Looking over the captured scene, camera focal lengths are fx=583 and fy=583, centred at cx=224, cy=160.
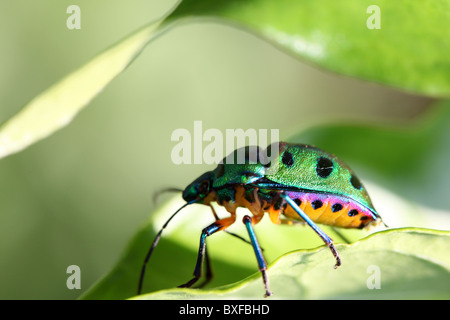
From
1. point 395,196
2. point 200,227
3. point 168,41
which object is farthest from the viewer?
point 168,41

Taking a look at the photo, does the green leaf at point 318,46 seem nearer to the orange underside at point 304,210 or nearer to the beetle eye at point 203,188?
the orange underside at point 304,210

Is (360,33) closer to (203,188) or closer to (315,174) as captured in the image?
(315,174)

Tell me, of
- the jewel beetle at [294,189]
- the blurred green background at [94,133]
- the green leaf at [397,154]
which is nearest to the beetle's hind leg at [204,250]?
the jewel beetle at [294,189]

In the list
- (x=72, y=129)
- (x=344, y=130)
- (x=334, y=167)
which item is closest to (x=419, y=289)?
(x=334, y=167)

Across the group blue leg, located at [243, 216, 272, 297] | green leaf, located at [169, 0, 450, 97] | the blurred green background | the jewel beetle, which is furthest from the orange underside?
the blurred green background

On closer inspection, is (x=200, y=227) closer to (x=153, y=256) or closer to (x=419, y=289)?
(x=153, y=256)

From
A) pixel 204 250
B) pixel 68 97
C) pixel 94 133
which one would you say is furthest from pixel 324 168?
pixel 94 133
